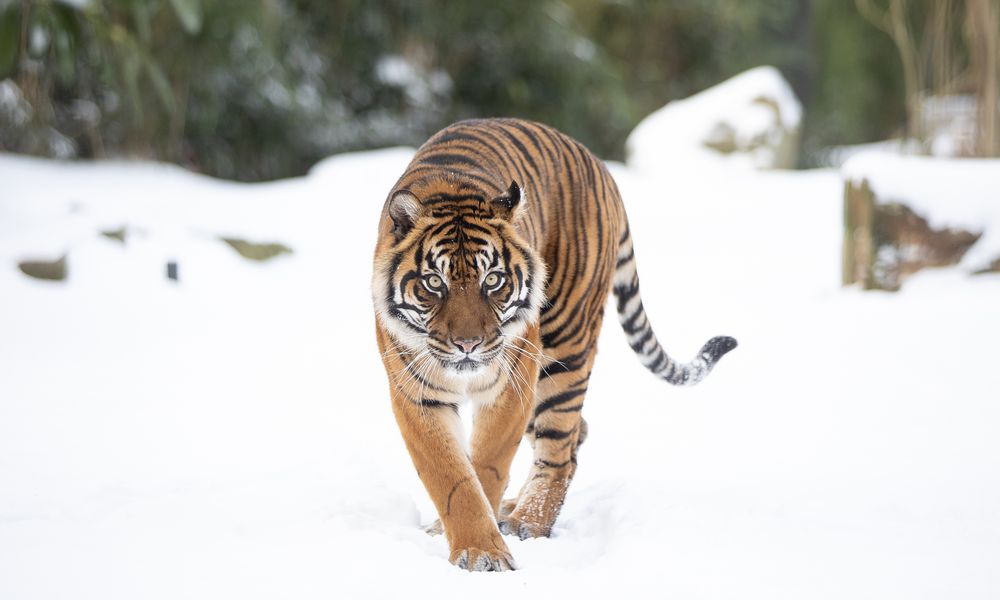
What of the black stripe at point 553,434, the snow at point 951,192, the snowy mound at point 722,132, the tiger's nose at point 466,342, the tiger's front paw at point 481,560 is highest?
the tiger's nose at point 466,342

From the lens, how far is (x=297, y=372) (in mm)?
5188

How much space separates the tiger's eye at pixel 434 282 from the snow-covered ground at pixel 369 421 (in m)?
0.66

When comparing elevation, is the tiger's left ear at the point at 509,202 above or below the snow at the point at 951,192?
above

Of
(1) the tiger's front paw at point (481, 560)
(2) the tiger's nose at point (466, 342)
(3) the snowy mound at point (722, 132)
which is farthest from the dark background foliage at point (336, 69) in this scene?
(1) the tiger's front paw at point (481, 560)

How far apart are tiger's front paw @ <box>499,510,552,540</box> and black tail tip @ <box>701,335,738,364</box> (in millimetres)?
773

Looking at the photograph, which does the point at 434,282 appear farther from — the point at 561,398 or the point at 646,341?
the point at 646,341

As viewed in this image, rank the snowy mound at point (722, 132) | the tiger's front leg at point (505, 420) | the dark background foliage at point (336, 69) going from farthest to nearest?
the snowy mound at point (722, 132) → the dark background foliage at point (336, 69) → the tiger's front leg at point (505, 420)

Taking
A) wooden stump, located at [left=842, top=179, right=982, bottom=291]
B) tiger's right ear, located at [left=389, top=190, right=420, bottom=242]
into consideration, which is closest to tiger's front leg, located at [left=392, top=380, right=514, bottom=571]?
tiger's right ear, located at [left=389, top=190, right=420, bottom=242]

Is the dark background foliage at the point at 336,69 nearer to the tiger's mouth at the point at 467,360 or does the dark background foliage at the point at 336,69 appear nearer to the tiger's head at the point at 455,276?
the tiger's head at the point at 455,276

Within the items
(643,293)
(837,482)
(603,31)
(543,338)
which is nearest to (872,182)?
(643,293)

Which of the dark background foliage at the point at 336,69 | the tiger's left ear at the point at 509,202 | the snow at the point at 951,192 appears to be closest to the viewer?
the tiger's left ear at the point at 509,202

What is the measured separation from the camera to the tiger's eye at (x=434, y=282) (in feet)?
8.55

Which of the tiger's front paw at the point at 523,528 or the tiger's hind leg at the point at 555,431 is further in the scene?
the tiger's hind leg at the point at 555,431

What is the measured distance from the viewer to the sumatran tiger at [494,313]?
103 inches
